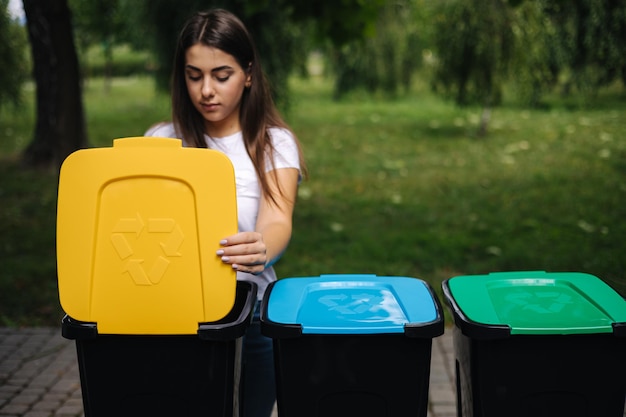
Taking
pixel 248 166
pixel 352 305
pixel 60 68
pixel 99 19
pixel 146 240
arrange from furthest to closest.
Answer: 1. pixel 99 19
2. pixel 60 68
3. pixel 248 166
4. pixel 352 305
5. pixel 146 240

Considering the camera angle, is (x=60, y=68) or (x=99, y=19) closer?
(x=60, y=68)

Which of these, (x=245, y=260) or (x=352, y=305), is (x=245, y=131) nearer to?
(x=245, y=260)

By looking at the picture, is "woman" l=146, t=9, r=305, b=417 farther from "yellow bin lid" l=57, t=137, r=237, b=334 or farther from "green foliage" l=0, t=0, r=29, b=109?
"green foliage" l=0, t=0, r=29, b=109

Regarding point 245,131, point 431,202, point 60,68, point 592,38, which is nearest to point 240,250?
point 245,131

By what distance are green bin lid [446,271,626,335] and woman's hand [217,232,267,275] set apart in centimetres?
57

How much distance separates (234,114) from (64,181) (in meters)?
0.64

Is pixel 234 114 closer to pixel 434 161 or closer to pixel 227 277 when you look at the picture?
pixel 227 277

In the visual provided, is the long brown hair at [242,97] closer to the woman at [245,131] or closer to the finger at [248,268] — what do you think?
the woman at [245,131]

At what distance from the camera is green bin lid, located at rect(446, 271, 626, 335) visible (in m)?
1.72

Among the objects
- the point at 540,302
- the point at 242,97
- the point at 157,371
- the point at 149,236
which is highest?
the point at 242,97

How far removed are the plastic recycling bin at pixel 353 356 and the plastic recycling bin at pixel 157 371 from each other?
135 millimetres

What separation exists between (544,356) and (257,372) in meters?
0.87

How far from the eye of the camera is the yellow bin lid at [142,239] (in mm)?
1693

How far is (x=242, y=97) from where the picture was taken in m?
2.17
